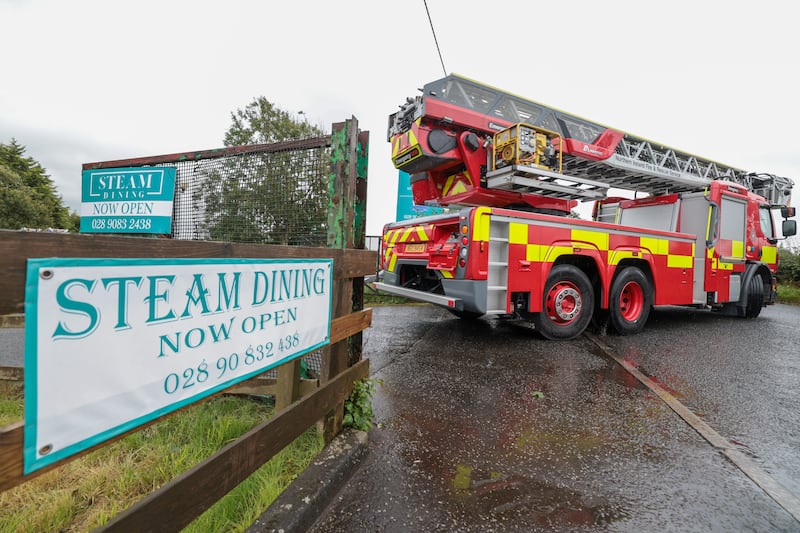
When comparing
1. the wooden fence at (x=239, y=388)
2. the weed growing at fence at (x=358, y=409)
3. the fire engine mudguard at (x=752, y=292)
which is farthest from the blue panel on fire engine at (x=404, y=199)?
the weed growing at fence at (x=358, y=409)

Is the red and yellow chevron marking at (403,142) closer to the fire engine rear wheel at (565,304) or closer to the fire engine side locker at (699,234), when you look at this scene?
the fire engine rear wheel at (565,304)

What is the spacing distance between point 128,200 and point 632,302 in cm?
626

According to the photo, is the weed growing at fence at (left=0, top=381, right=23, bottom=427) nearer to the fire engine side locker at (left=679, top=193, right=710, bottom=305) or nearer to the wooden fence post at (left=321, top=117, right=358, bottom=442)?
the wooden fence post at (left=321, top=117, right=358, bottom=442)

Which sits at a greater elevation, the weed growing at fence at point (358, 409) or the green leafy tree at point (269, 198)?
the green leafy tree at point (269, 198)

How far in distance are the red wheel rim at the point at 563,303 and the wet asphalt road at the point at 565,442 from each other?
1.22ft

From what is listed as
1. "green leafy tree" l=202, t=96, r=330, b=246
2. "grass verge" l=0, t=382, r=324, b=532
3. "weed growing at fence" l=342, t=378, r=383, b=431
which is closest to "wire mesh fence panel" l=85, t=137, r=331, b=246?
"green leafy tree" l=202, t=96, r=330, b=246

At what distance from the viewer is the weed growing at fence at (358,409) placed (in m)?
2.27

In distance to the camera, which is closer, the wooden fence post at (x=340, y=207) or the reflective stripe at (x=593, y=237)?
the wooden fence post at (x=340, y=207)

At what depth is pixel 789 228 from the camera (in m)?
7.33

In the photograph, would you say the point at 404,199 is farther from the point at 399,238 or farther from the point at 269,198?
the point at 269,198

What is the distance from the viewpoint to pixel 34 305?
0.82m

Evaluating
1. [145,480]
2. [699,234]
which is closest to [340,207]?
[145,480]

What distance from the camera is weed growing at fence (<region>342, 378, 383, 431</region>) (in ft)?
7.43

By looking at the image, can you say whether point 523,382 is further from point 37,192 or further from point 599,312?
point 37,192
